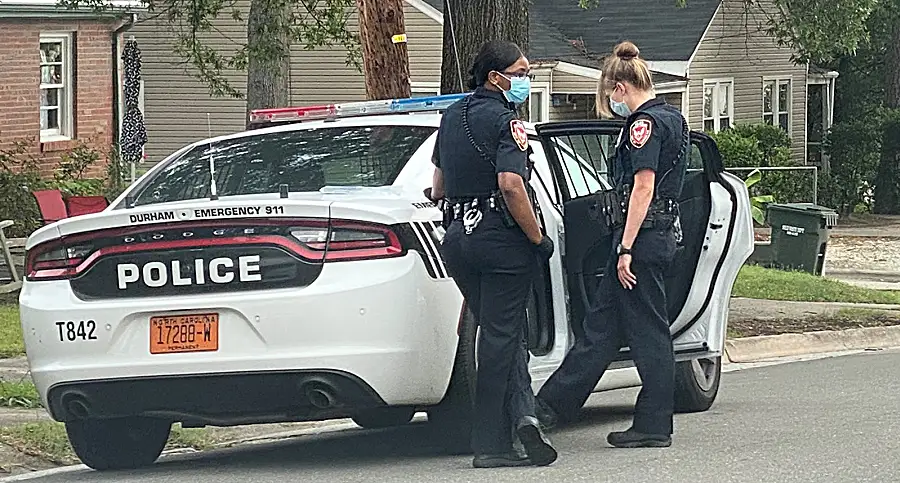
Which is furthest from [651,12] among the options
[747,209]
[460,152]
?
[460,152]

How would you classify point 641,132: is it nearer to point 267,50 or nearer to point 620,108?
point 620,108

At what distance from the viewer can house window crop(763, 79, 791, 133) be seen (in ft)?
112

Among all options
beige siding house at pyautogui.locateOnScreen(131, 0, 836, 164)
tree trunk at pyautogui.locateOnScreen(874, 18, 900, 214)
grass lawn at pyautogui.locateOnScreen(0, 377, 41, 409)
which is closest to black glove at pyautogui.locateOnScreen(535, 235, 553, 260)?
grass lawn at pyautogui.locateOnScreen(0, 377, 41, 409)

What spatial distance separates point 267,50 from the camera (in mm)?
17375

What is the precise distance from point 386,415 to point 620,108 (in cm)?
173

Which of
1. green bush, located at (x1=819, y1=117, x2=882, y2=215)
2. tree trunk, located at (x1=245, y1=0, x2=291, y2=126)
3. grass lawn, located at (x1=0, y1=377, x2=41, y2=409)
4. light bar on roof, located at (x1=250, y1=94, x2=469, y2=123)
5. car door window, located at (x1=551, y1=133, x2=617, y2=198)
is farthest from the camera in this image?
green bush, located at (x1=819, y1=117, x2=882, y2=215)

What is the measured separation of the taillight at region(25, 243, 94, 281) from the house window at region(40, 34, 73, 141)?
15.5 meters

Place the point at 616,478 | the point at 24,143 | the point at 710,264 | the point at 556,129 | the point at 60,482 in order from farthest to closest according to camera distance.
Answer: the point at 24,143 → the point at 710,264 → the point at 556,129 → the point at 60,482 → the point at 616,478

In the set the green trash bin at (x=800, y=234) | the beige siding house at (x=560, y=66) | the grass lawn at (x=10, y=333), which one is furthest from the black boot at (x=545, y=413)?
the beige siding house at (x=560, y=66)

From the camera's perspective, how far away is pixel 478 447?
680 centimetres

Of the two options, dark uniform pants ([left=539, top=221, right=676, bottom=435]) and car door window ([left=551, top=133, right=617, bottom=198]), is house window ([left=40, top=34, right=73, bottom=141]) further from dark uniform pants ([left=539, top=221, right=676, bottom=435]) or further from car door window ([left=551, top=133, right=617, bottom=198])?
dark uniform pants ([left=539, top=221, right=676, bottom=435])

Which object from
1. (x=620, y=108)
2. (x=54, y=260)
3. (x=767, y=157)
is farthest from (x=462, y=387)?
(x=767, y=157)

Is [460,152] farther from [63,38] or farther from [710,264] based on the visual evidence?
[63,38]

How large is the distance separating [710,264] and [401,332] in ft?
7.47
